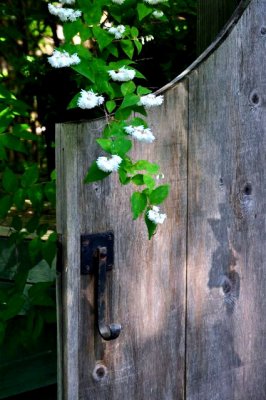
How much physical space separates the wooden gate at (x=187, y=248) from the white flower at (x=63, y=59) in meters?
0.15

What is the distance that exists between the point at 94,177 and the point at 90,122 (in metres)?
0.15

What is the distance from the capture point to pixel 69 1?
195 cm

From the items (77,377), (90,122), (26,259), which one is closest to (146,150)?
(90,122)

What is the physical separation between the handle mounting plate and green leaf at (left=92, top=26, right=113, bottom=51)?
0.47 meters

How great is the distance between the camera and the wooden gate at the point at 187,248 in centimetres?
193

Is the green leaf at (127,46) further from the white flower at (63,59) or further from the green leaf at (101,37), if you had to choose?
the white flower at (63,59)

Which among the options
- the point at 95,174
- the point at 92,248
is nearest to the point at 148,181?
the point at 95,174

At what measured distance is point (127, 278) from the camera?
2014mm

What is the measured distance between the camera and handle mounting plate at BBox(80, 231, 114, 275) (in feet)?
6.29

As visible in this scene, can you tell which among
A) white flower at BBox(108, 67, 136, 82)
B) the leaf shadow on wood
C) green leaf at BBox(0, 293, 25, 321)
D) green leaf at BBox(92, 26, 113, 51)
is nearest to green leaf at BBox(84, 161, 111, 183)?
white flower at BBox(108, 67, 136, 82)

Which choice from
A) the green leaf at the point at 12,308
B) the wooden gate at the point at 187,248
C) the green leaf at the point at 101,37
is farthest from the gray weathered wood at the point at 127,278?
the green leaf at the point at 12,308

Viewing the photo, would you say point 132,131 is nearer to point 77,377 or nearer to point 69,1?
point 69,1

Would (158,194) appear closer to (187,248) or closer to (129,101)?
(129,101)

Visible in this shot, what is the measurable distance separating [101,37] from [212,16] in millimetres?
450
